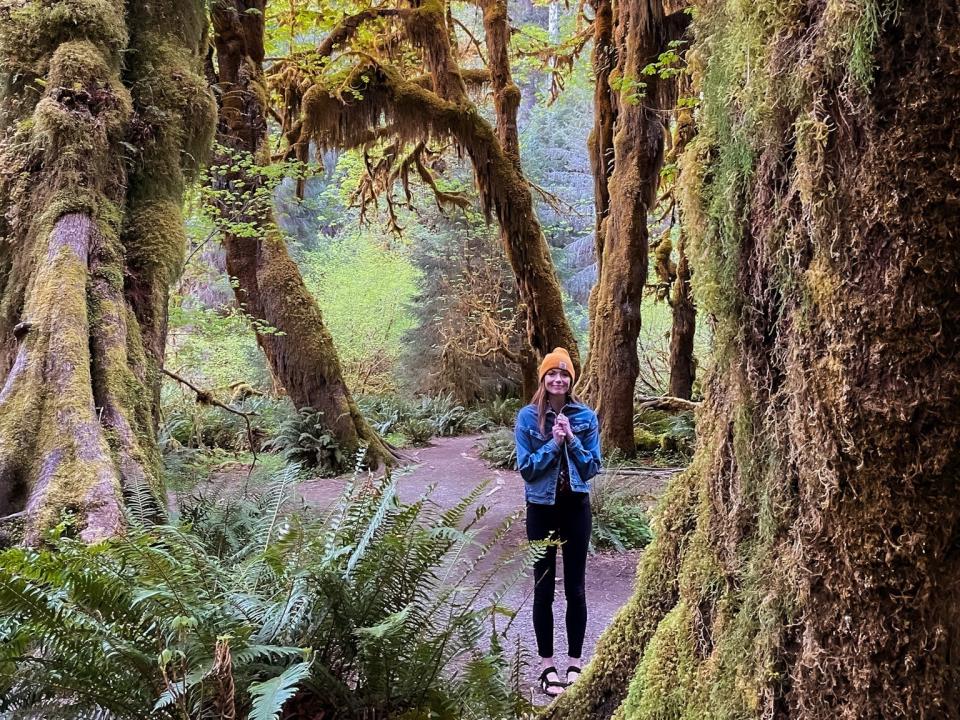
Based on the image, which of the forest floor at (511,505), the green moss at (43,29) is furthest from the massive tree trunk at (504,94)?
the green moss at (43,29)

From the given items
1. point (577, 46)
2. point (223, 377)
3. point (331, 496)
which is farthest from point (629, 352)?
point (223, 377)

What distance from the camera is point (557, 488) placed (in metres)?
3.53

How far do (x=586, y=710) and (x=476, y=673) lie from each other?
36cm

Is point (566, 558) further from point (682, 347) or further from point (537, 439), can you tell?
point (682, 347)

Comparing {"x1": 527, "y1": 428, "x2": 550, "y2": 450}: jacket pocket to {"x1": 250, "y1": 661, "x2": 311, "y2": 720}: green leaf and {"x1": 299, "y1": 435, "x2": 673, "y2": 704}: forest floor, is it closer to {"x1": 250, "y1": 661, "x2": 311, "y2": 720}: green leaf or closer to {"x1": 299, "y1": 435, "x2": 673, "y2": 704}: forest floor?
{"x1": 299, "y1": 435, "x2": 673, "y2": 704}: forest floor

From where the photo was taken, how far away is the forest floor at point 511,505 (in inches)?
174

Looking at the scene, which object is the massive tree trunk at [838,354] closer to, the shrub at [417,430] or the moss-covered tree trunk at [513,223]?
the moss-covered tree trunk at [513,223]

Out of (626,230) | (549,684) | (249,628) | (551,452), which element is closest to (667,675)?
(249,628)

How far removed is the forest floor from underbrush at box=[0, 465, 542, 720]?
15.0 inches

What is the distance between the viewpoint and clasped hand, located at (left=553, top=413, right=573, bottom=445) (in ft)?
11.5

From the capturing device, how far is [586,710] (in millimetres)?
1952

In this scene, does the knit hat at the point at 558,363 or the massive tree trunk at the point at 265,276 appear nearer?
the knit hat at the point at 558,363

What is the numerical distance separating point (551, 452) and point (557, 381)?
1.40ft

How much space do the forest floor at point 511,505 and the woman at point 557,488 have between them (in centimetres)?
16
